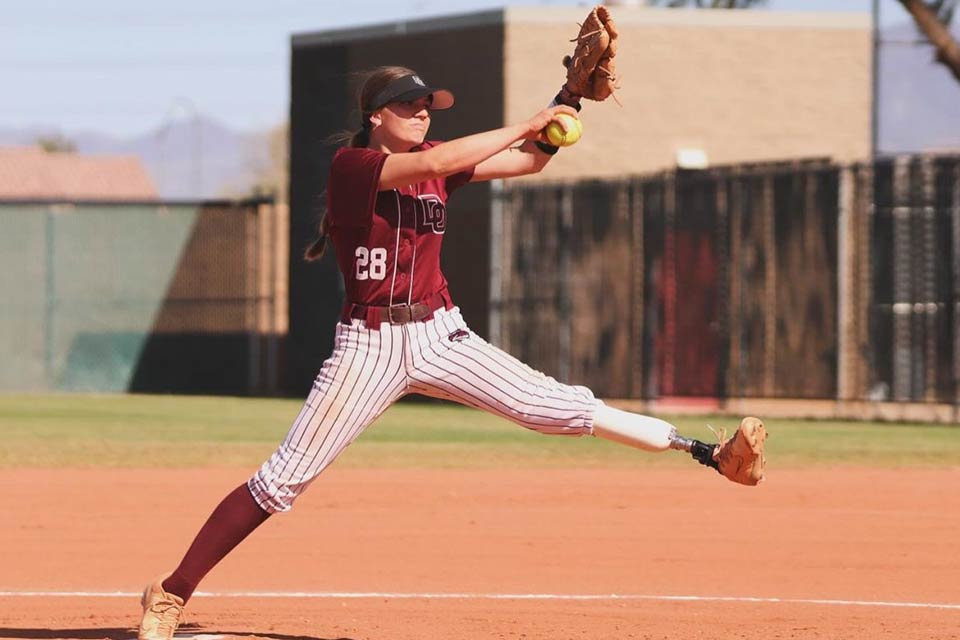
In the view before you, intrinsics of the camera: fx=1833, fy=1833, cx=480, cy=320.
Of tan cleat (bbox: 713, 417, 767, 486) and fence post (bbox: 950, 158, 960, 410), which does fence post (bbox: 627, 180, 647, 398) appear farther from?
tan cleat (bbox: 713, 417, 767, 486)

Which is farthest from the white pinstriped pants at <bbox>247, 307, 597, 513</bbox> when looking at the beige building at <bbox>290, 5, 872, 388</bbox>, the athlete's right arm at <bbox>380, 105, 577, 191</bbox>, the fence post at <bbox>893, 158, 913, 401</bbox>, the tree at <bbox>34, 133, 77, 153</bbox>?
the tree at <bbox>34, 133, 77, 153</bbox>

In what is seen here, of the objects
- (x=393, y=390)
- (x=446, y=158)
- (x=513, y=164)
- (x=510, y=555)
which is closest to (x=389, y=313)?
(x=393, y=390)

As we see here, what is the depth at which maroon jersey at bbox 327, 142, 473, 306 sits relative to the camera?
21.6 ft

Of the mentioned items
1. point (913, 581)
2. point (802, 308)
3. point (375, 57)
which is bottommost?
point (913, 581)

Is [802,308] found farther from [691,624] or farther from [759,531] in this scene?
[691,624]

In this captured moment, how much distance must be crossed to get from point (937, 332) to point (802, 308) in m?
1.91

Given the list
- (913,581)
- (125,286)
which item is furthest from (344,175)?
(125,286)

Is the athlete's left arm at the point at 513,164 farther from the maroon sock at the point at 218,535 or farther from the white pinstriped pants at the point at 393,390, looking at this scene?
the maroon sock at the point at 218,535

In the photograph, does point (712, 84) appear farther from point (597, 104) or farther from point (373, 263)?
point (373, 263)

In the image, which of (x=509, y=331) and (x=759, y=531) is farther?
(x=509, y=331)

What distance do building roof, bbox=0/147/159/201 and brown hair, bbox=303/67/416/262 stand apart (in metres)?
77.5

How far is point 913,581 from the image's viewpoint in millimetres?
9312

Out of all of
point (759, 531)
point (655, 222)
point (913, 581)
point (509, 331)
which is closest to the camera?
point (913, 581)

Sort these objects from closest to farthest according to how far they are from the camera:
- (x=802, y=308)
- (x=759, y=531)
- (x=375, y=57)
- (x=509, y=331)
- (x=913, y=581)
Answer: (x=913, y=581) → (x=759, y=531) → (x=802, y=308) → (x=509, y=331) → (x=375, y=57)
